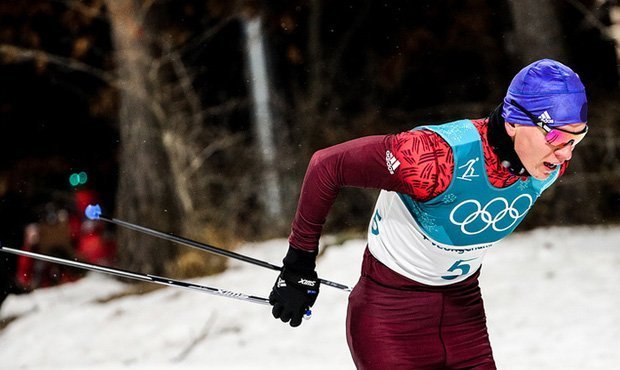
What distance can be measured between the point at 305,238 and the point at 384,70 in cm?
885

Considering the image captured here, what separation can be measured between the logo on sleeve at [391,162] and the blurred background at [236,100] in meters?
5.76

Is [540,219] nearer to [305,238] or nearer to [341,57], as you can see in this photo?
[341,57]

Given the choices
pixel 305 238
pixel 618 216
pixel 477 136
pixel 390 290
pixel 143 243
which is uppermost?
pixel 477 136

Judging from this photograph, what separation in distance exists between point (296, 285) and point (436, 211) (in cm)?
56

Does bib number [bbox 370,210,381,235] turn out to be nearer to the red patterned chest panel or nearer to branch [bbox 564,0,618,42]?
the red patterned chest panel

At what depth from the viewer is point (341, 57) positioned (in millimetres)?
12195

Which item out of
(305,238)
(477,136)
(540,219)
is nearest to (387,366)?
(305,238)

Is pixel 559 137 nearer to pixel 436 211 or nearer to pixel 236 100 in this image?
pixel 436 211

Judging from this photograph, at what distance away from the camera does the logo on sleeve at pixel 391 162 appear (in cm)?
283

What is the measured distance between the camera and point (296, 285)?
3059 mm

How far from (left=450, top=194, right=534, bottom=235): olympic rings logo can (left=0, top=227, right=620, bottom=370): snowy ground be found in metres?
2.29

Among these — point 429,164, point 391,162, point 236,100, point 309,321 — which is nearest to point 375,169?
point 391,162

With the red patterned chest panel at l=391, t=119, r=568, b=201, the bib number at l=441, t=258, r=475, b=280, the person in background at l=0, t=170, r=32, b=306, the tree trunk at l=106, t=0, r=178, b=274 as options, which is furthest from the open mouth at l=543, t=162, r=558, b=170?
the tree trunk at l=106, t=0, r=178, b=274

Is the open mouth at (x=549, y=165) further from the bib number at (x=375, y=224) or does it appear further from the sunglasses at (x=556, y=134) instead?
the bib number at (x=375, y=224)
